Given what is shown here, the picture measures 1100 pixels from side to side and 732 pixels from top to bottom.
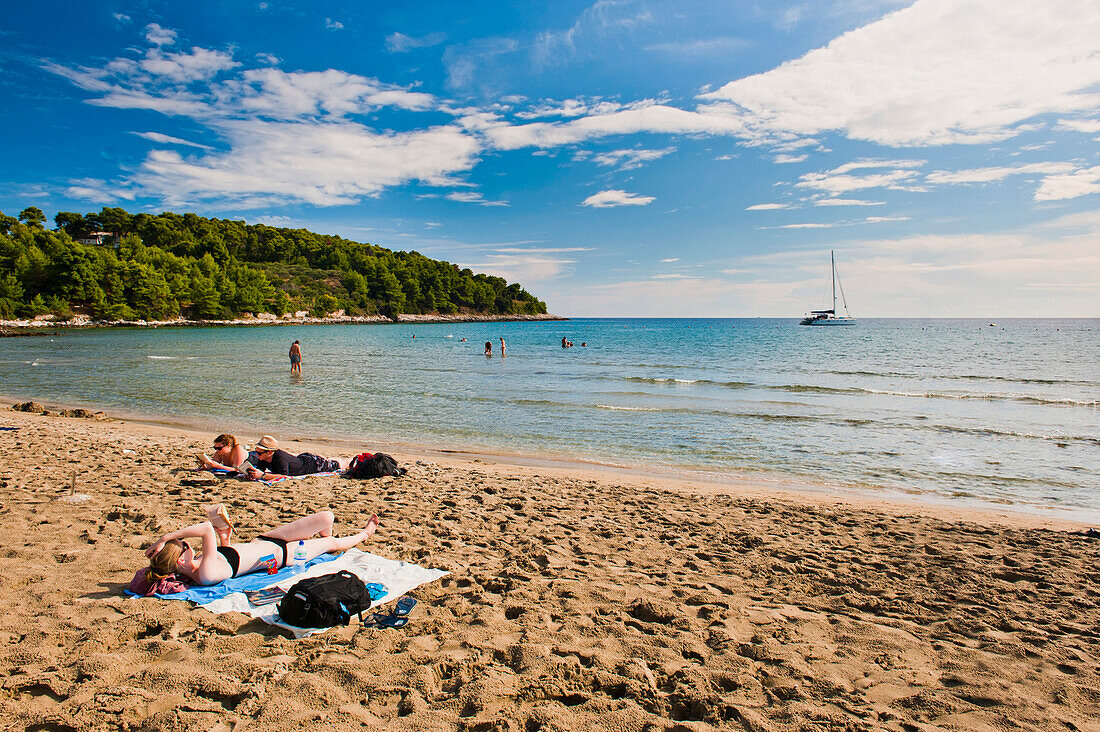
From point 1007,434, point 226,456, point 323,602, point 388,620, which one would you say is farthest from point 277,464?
point 1007,434

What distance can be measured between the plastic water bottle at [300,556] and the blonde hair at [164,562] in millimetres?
993

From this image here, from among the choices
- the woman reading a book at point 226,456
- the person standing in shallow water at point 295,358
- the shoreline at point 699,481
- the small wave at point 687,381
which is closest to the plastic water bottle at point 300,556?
the woman reading a book at point 226,456

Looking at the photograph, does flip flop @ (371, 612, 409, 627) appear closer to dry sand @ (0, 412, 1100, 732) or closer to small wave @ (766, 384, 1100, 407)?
dry sand @ (0, 412, 1100, 732)

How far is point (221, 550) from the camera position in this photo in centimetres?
501

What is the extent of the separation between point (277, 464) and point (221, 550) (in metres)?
4.24

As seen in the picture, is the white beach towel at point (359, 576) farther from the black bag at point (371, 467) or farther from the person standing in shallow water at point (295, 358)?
the person standing in shallow water at point (295, 358)

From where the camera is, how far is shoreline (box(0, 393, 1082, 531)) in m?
8.57

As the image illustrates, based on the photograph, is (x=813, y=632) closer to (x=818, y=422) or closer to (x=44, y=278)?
(x=818, y=422)

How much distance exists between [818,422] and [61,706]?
57.2ft

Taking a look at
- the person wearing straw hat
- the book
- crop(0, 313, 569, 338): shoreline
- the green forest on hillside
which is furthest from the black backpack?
the green forest on hillside

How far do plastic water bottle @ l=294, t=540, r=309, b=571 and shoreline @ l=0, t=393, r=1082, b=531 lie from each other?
17.1ft

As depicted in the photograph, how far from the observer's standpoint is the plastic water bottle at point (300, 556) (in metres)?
5.36

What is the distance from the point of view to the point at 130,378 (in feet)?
80.8

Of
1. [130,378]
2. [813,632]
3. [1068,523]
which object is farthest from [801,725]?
[130,378]
